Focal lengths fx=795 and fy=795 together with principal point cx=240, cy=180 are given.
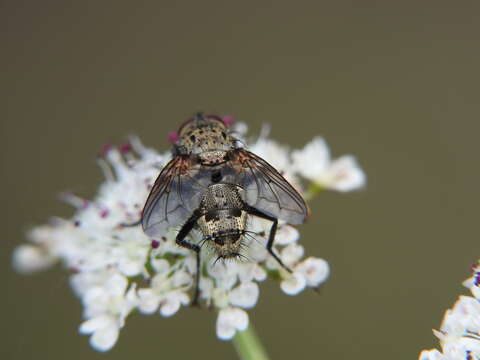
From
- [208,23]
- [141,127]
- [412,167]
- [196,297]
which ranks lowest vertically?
[196,297]

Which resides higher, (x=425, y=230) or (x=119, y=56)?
(x=119, y=56)

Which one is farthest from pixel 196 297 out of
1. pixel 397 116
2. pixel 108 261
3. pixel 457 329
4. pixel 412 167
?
pixel 397 116

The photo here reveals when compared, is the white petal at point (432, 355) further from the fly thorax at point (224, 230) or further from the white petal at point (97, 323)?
the white petal at point (97, 323)

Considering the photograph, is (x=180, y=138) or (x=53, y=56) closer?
(x=180, y=138)

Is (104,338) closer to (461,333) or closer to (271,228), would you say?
(271,228)

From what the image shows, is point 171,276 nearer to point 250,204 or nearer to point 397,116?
point 250,204

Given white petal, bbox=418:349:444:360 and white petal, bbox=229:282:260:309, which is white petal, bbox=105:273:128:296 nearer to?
white petal, bbox=229:282:260:309

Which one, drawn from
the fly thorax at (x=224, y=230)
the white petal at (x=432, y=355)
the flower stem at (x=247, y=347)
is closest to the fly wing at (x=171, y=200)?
the fly thorax at (x=224, y=230)
